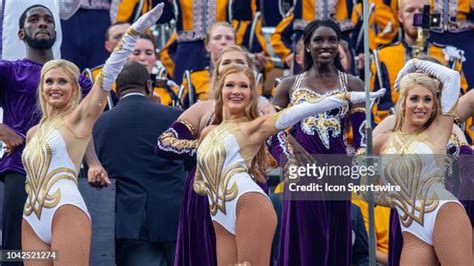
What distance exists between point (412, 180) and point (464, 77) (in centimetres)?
358

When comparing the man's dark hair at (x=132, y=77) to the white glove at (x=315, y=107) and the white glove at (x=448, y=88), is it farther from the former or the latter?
the white glove at (x=448, y=88)

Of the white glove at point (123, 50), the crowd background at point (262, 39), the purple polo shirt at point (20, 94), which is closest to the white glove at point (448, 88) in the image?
the crowd background at point (262, 39)

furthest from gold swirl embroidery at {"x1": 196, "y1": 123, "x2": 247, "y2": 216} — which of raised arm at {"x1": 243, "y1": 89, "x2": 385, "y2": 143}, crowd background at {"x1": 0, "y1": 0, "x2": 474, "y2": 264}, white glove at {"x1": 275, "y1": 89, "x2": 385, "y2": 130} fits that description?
crowd background at {"x1": 0, "y1": 0, "x2": 474, "y2": 264}

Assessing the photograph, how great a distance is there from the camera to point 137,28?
9.01m

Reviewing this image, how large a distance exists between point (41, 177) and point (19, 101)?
40.2 inches

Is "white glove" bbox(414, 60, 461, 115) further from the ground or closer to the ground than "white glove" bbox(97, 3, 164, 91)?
closer to the ground

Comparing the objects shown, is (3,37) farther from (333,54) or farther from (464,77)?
(464,77)

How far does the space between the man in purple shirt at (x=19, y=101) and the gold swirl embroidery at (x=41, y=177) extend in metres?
0.56

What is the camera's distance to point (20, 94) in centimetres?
1012

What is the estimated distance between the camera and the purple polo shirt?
10.1 metres

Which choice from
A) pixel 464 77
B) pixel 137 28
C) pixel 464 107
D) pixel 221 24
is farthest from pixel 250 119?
pixel 464 77

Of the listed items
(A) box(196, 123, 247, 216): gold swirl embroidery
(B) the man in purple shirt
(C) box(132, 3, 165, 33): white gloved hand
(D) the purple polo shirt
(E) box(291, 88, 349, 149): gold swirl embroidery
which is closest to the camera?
(C) box(132, 3, 165, 33): white gloved hand

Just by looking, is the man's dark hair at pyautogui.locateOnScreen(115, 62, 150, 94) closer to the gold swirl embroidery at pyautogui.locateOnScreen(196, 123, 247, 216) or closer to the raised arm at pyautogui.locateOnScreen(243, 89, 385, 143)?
the gold swirl embroidery at pyautogui.locateOnScreen(196, 123, 247, 216)

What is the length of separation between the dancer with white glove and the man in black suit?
93 centimetres
